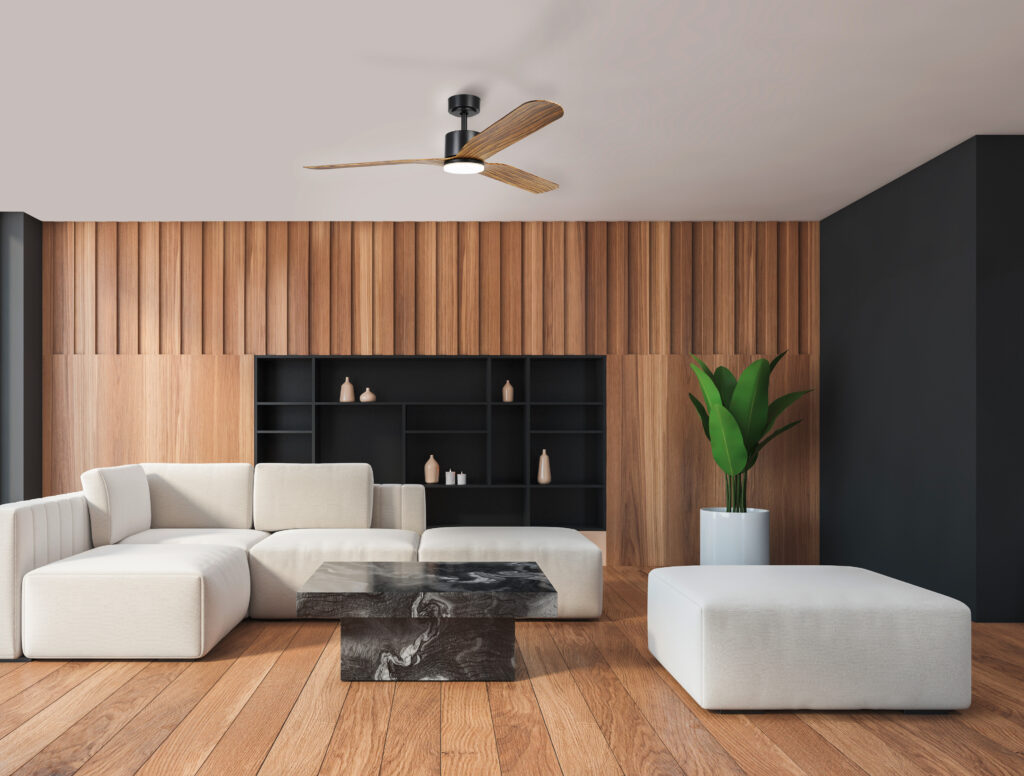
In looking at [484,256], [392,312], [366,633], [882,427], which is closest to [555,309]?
[484,256]

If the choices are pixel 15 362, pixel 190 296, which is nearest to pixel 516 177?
pixel 190 296

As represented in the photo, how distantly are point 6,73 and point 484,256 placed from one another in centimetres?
331

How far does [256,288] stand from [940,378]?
4.62 meters

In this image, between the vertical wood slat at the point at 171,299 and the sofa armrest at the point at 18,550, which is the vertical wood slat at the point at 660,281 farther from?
the sofa armrest at the point at 18,550

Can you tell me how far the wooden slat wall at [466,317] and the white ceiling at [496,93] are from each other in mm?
661

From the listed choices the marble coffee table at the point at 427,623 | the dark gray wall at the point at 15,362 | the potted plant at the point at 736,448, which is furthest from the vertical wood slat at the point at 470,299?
the dark gray wall at the point at 15,362

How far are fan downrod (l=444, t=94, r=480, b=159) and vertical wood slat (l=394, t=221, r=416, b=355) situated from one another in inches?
93.0

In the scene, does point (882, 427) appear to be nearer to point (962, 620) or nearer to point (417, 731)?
point (962, 620)

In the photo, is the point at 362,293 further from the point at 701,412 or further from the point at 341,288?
the point at 701,412

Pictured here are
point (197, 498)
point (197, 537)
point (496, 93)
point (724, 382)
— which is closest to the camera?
point (496, 93)

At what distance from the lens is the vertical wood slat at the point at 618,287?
607 cm

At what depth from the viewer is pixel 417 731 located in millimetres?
2645

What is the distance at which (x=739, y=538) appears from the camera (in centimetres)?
528

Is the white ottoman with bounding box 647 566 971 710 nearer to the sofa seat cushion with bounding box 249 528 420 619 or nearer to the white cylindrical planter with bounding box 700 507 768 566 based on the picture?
the sofa seat cushion with bounding box 249 528 420 619
